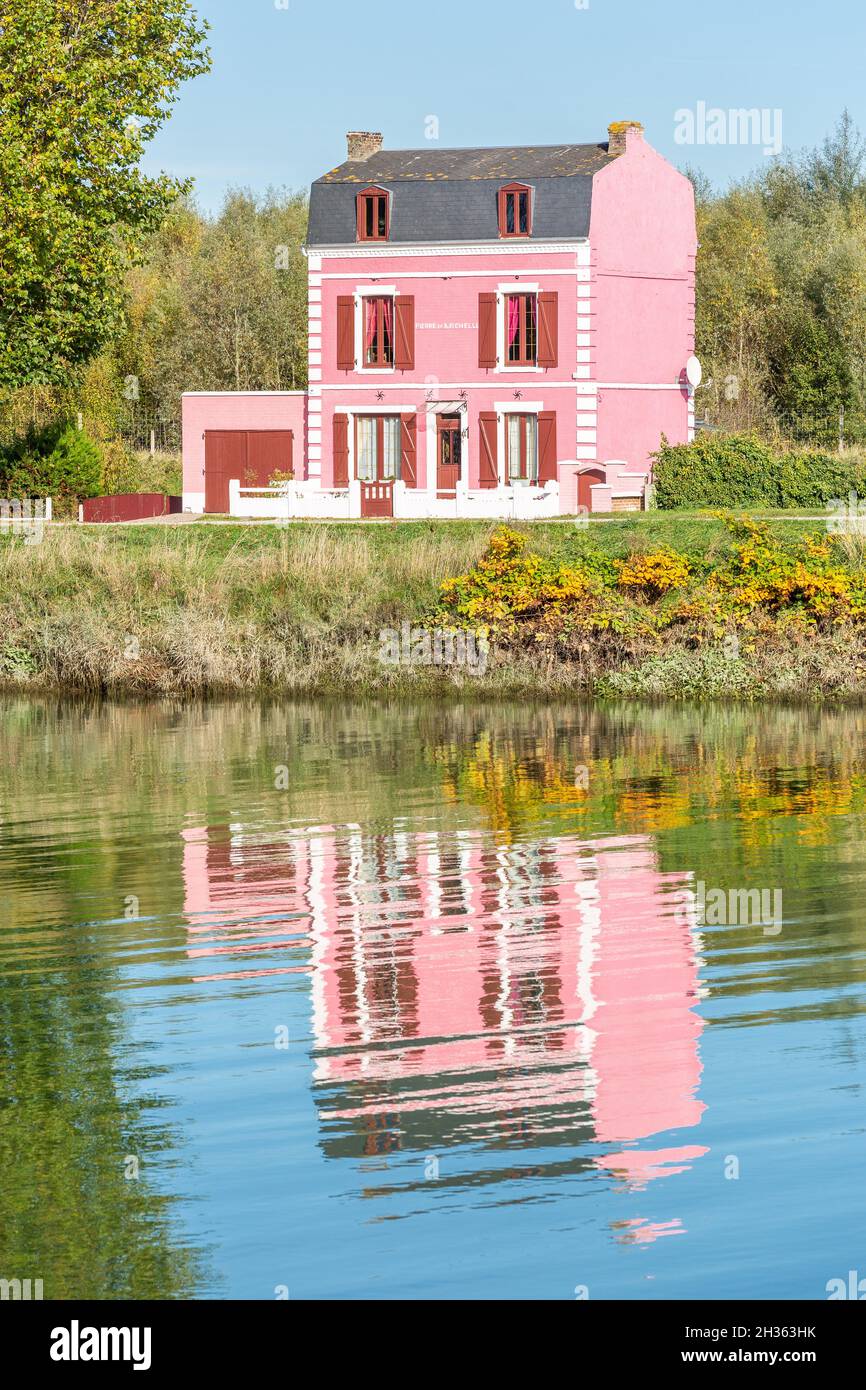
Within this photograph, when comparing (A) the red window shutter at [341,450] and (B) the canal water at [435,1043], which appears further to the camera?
(A) the red window shutter at [341,450]

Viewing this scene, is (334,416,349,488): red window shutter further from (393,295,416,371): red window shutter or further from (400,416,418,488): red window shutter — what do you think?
(393,295,416,371): red window shutter

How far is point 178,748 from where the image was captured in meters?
27.0

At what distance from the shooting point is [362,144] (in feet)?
176

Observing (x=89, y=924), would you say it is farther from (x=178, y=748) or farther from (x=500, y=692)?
(x=500, y=692)

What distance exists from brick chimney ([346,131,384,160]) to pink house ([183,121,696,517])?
2.52ft

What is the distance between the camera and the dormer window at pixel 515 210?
165 feet

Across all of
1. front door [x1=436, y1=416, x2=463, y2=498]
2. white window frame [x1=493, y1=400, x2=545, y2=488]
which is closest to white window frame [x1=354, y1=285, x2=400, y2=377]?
front door [x1=436, y1=416, x2=463, y2=498]

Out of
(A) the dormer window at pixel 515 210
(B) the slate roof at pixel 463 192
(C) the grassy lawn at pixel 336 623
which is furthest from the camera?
(A) the dormer window at pixel 515 210

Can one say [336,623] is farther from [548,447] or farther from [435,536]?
[548,447]

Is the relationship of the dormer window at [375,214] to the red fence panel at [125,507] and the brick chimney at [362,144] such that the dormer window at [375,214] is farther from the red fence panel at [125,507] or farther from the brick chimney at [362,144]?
the red fence panel at [125,507]

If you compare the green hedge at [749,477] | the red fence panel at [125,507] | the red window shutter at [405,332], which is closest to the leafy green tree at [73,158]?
the red fence panel at [125,507]

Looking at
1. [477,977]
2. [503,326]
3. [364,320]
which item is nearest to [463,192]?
[503,326]

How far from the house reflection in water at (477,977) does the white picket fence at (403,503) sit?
25826 mm
